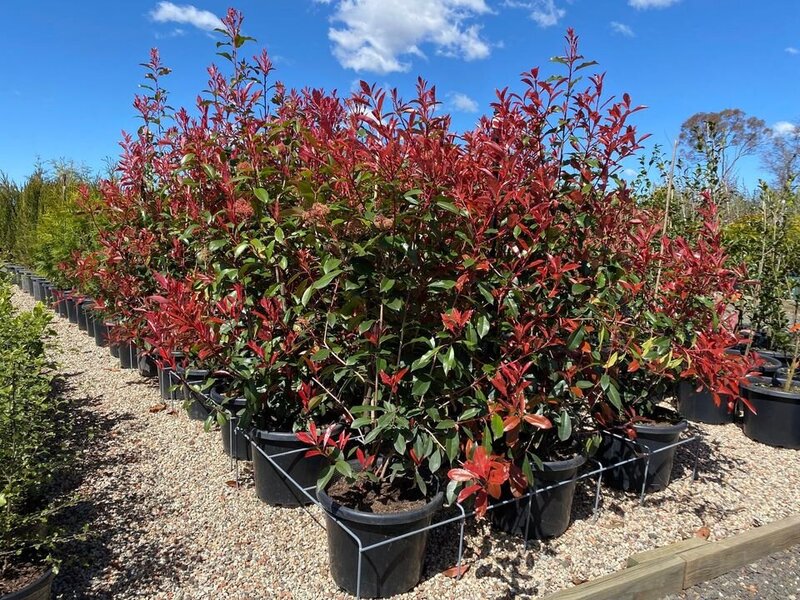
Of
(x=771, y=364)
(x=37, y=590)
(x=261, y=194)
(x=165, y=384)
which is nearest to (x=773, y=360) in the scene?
(x=771, y=364)

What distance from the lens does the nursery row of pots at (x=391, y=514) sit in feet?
6.77

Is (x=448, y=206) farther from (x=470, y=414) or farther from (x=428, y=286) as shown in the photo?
(x=470, y=414)

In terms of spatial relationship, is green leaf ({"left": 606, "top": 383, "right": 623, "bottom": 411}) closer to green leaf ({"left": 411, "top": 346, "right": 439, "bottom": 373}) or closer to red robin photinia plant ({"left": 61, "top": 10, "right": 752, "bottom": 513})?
red robin photinia plant ({"left": 61, "top": 10, "right": 752, "bottom": 513})

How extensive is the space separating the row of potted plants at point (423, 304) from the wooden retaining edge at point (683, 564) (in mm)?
441

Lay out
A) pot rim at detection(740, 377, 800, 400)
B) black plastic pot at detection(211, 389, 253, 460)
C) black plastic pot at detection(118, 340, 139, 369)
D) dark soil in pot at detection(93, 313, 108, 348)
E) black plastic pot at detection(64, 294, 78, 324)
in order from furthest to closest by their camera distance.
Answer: black plastic pot at detection(64, 294, 78, 324)
dark soil in pot at detection(93, 313, 108, 348)
black plastic pot at detection(118, 340, 139, 369)
pot rim at detection(740, 377, 800, 400)
black plastic pot at detection(211, 389, 253, 460)

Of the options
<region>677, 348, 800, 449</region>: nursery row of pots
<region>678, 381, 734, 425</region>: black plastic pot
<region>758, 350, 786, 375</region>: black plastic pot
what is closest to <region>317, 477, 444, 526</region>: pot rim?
<region>677, 348, 800, 449</region>: nursery row of pots

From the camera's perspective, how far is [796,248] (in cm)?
489

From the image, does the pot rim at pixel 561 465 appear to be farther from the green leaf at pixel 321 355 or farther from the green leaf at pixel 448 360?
the green leaf at pixel 321 355

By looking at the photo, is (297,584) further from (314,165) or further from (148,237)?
(148,237)

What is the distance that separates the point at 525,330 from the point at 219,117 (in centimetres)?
212

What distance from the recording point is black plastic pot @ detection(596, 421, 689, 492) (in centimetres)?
301

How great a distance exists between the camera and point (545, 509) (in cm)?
256

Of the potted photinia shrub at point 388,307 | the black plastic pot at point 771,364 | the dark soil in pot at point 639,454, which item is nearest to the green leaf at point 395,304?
the potted photinia shrub at point 388,307

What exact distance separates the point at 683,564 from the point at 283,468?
191cm
